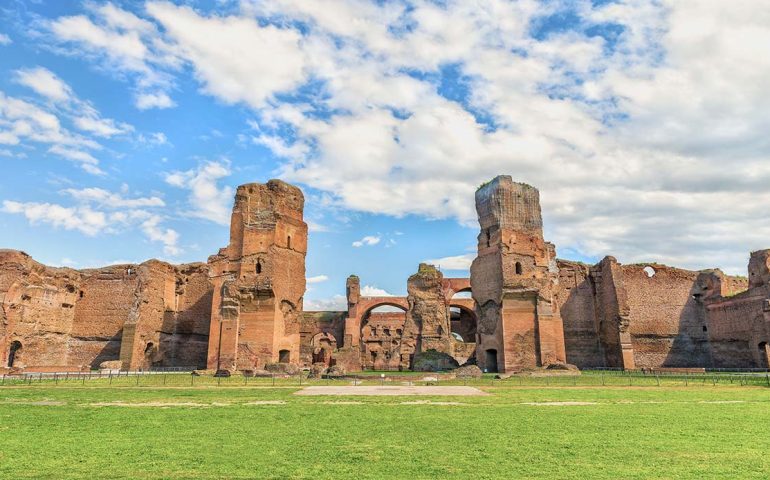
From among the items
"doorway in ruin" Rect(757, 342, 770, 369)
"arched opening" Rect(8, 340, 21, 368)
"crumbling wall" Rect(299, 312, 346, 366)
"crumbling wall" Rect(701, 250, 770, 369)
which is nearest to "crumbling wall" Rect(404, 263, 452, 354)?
"crumbling wall" Rect(299, 312, 346, 366)

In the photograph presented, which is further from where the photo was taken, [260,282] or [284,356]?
[284,356]

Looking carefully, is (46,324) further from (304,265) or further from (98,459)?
(98,459)

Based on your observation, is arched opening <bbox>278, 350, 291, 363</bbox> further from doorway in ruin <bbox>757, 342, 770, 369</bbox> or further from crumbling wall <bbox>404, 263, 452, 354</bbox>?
doorway in ruin <bbox>757, 342, 770, 369</bbox>

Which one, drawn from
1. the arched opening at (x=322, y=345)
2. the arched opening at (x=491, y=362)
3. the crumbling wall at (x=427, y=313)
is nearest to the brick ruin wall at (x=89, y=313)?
the arched opening at (x=322, y=345)

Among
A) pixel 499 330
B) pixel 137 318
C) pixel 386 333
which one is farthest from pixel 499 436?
pixel 386 333

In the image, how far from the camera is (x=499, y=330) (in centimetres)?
2714

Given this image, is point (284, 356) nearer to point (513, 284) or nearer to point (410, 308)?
point (410, 308)

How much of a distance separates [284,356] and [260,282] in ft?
14.3

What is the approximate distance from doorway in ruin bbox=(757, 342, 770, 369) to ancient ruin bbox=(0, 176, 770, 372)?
0.08 metres

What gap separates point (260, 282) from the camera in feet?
90.2

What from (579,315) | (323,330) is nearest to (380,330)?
(323,330)

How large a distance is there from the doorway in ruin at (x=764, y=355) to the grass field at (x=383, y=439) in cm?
2139

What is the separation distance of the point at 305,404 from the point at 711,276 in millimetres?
33445

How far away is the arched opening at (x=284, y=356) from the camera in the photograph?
92.4 feet
